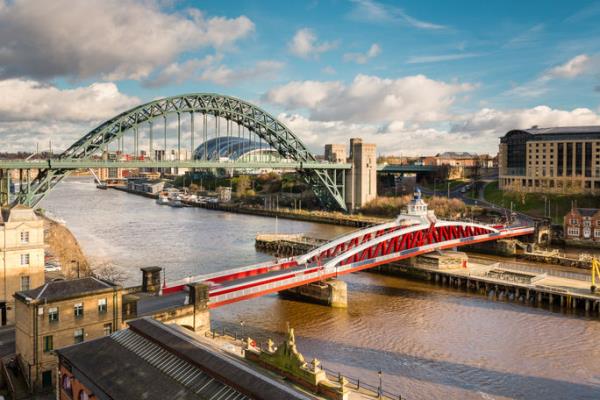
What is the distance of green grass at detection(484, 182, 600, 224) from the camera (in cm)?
5947

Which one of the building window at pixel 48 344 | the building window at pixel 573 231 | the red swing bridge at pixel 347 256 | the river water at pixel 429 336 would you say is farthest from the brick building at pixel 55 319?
the building window at pixel 573 231

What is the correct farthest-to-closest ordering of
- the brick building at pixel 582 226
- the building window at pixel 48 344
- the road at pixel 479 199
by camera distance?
the road at pixel 479 199 → the brick building at pixel 582 226 → the building window at pixel 48 344

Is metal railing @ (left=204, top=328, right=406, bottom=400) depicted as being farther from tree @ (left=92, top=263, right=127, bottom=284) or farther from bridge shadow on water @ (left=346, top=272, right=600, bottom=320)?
tree @ (left=92, top=263, right=127, bottom=284)

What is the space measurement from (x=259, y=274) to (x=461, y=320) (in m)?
10.1

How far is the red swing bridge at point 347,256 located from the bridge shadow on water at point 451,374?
281 centimetres

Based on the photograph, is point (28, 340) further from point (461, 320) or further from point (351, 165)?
point (351, 165)

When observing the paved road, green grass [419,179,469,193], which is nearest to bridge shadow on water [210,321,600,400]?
the paved road

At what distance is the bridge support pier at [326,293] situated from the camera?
90.5ft

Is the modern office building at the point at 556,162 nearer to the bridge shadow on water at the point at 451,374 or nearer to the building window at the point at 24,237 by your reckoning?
the bridge shadow on water at the point at 451,374

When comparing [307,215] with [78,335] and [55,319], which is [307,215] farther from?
[55,319]

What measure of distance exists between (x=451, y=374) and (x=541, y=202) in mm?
49050

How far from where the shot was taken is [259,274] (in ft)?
89.9

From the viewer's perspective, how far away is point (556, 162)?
6775cm

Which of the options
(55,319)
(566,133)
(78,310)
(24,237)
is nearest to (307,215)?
(566,133)
